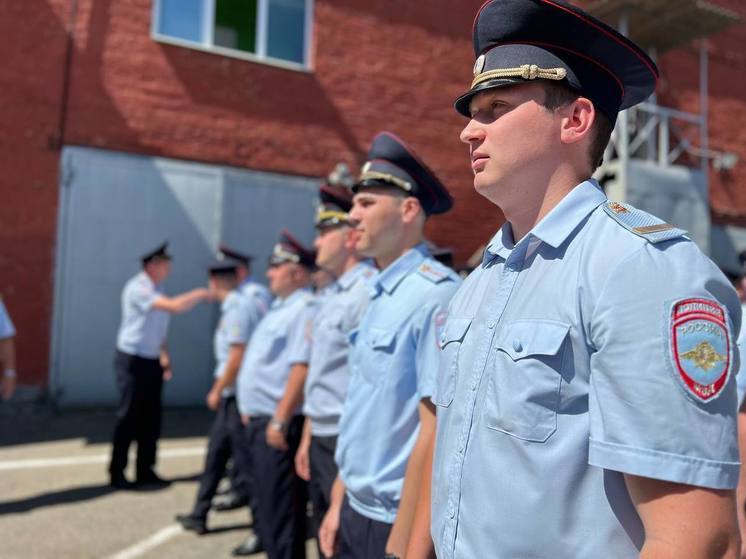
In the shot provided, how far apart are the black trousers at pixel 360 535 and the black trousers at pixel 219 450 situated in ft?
7.06

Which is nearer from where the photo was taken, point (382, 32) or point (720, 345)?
point (720, 345)

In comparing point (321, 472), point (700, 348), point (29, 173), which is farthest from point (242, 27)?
point (700, 348)

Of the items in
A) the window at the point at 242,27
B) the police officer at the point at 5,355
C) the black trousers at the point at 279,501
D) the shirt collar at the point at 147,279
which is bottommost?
the black trousers at the point at 279,501

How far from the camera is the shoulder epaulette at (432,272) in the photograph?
241 centimetres

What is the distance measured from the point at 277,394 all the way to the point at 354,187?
1.75 meters

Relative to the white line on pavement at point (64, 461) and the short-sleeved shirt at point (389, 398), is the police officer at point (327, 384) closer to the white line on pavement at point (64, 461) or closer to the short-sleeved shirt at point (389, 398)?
the short-sleeved shirt at point (389, 398)

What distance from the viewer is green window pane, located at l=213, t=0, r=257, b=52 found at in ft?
30.5

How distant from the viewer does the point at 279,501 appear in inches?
150

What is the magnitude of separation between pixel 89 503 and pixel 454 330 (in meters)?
4.66

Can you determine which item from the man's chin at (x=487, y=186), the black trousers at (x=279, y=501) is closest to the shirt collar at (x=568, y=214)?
the man's chin at (x=487, y=186)

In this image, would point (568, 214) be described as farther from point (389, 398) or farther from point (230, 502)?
point (230, 502)

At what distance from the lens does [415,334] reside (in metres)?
2.31

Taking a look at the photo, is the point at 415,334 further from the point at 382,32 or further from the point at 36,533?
the point at 382,32

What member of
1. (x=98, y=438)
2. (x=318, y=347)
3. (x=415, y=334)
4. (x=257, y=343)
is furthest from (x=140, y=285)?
(x=415, y=334)
